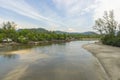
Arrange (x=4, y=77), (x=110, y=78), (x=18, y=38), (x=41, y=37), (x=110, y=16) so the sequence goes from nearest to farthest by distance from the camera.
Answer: (x=110, y=78), (x=4, y=77), (x=110, y=16), (x=18, y=38), (x=41, y=37)

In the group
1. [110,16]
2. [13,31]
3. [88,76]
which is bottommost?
[88,76]

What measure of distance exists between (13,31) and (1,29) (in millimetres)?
7064

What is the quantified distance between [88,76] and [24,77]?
683cm

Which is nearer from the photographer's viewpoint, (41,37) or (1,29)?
(1,29)

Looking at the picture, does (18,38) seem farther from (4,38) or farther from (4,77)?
(4,77)

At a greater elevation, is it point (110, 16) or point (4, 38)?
point (110, 16)

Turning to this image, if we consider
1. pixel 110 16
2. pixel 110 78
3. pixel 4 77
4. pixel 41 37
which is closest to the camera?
pixel 110 78

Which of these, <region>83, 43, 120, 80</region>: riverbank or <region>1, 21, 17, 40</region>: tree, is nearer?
<region>83, 43, 120, 80</region>: riverbank

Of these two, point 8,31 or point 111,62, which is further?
point 8,31

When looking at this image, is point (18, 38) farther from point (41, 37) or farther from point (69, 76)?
point (69, 76)

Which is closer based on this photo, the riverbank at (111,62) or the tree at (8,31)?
the riverbank at (111,62)

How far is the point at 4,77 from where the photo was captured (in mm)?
17266

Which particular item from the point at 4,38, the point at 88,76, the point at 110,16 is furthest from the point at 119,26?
the point at 88,76

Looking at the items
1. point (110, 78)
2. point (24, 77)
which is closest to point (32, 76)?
point (24, 77)
